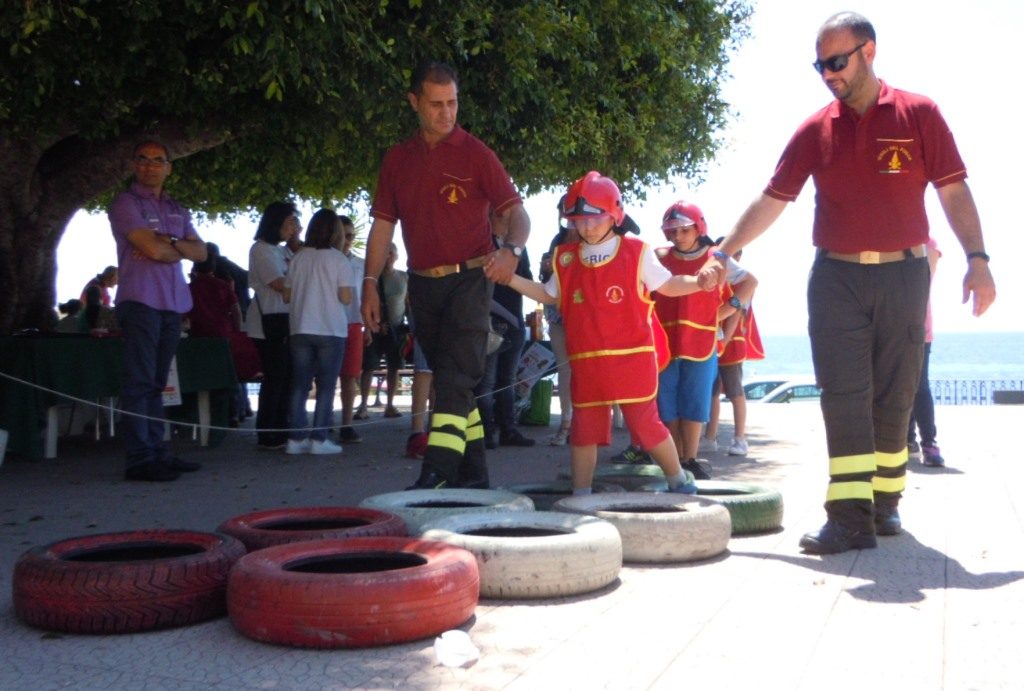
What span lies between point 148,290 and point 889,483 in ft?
16.4

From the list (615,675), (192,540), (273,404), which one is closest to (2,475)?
(273,404)

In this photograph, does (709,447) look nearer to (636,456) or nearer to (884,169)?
(636,456)

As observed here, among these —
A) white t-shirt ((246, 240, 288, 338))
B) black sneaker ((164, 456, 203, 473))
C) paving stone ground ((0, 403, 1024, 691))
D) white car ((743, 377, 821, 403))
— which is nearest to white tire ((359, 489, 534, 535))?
paving stone ground ((0, 403, 1024, 691))

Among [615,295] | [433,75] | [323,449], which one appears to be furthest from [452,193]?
[323,449]

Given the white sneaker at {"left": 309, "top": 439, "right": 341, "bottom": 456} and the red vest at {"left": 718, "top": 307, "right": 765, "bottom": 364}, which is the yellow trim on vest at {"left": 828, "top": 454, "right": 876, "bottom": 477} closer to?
the red vest at {"left": 718, "top": 307, "right": 765, "bottom": 364}

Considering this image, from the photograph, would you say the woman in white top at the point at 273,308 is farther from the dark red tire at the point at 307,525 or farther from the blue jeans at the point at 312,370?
the dark red tire at the point at 307,525

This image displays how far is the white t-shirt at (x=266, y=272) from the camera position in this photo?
10.3m

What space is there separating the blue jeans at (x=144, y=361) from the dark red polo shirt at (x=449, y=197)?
2460 millimetres

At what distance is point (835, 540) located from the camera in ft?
17.0

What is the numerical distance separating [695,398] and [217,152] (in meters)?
8.23

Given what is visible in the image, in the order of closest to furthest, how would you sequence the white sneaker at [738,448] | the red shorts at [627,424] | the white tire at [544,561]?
the white tire at [544,561] < the red shorts at [627,424] < the white sneaker at [738,448]

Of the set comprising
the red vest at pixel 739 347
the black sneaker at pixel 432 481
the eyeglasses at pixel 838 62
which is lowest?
the black sneaker at pixel 432 481

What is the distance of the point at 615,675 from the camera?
10.8 ft

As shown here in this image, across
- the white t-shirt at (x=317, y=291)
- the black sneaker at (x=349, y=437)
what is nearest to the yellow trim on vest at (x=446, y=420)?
the white t-shirt at (x=317, y=291)
